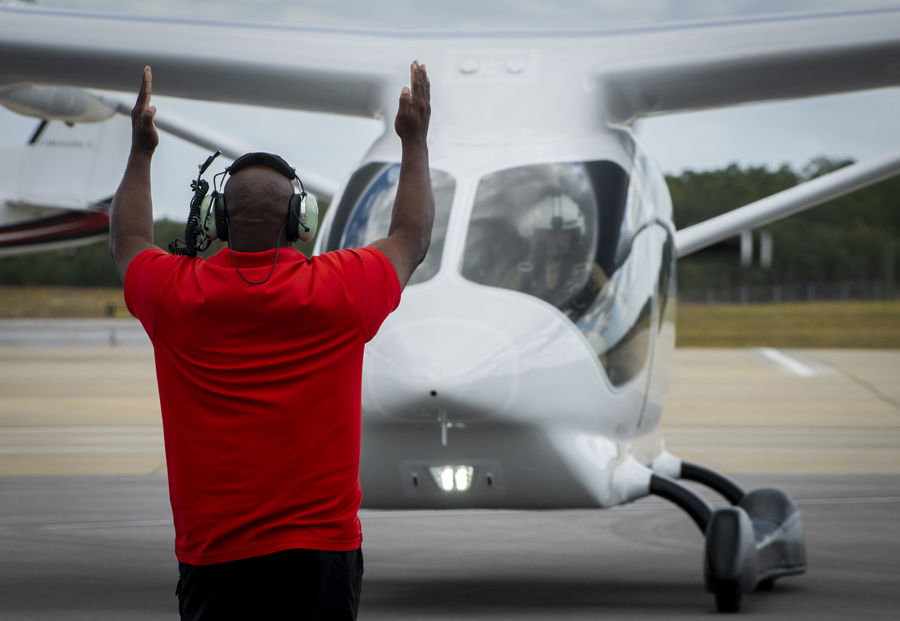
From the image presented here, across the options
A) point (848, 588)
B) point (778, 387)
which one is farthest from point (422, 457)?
point (778, 387)

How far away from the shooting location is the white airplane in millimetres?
4562

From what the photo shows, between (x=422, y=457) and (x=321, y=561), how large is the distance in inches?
99.3

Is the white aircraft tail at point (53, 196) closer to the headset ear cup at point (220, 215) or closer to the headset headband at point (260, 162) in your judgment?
the headset ear cup at point (220, 215)

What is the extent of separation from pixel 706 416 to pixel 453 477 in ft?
41.2

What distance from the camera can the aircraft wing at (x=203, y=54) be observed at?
5.68 meters

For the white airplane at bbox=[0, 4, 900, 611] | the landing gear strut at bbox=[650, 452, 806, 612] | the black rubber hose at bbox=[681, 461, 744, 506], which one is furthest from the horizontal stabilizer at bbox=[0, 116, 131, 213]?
the landing gear strut at bbox=[650, 452, 806, 612]

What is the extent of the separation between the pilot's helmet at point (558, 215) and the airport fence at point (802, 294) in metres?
57.4

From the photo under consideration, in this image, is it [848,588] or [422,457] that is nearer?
[422,457]

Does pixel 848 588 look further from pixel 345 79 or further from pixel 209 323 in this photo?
pixel 209 323

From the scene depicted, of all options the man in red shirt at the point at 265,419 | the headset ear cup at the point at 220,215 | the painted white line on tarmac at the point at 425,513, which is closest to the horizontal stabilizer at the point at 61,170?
the painted white line on tarmac at the point at 425,513

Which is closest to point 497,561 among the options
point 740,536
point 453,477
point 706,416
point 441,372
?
point 740,536

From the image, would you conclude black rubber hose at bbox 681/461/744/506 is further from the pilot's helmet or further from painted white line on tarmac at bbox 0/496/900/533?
the pilot's helmet

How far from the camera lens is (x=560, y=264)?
4.89 meters

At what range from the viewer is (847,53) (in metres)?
5.45
